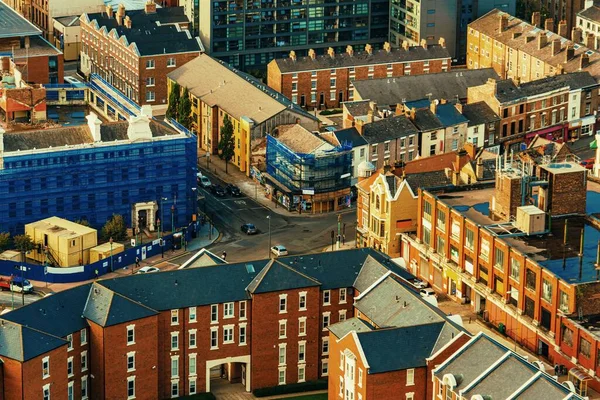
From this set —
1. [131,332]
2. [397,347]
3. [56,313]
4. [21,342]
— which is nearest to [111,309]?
[131,332]

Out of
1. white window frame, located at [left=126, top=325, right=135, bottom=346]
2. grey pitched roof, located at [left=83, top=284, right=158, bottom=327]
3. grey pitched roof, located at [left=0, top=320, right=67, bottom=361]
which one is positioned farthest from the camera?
white window frame, located at [left=126, top=325, right=135, bottom=346]

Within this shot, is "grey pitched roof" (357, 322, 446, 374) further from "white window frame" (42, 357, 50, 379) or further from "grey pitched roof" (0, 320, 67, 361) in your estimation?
"grey pitched roof" (0, 320, 67, 361)

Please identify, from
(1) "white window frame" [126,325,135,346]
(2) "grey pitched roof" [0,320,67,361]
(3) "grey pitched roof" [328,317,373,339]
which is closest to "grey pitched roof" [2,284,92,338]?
(2) "grey pitched roof" [0,320,67,361]

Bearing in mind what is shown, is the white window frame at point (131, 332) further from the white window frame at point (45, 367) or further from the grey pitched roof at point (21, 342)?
the white window frame at point (45, 367)

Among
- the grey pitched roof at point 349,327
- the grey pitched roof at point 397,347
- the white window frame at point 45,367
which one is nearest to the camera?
the grey pitched roof at point 397,347

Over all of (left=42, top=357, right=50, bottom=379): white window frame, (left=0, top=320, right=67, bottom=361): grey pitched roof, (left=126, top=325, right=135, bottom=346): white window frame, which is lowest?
(left=42, top=357, right=50, bottom=379): white window frame

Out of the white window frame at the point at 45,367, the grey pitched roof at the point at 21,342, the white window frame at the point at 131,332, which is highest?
the grey pitched roof at the point at 21,342

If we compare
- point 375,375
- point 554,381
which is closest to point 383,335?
point 375,375

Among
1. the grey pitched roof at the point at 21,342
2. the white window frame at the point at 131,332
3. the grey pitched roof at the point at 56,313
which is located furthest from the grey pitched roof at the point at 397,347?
the grey pitched roof at the point at 21,342
